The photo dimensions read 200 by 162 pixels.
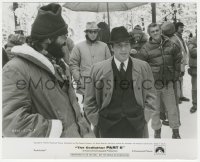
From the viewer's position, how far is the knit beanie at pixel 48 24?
3.38 meters

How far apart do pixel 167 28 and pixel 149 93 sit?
55cm

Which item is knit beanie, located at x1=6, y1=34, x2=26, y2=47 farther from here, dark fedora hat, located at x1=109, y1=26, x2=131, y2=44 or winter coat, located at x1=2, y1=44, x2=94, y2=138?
dark fedora hat, located at x1=109, y1=26, x2=131, y2=44

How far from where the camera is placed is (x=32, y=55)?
3.35m

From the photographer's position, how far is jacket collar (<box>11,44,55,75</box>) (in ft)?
11.0

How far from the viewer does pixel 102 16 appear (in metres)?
3.53

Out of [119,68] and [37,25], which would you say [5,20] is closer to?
[37,25]

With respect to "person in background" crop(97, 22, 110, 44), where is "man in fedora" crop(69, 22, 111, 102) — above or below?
below

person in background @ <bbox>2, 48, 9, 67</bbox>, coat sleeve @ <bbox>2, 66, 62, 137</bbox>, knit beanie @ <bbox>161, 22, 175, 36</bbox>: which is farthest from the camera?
knit beanie @ <bbox>161, 22, 175, 36</bbox>

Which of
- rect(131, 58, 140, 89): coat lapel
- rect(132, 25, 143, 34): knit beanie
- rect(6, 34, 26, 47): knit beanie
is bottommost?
rect(131, 58, 140, 89): coat lapel

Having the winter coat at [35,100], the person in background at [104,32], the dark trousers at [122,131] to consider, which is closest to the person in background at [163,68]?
the dark trousers at [122,131]

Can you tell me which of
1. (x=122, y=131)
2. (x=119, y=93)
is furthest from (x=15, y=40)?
(x=122, y=131)

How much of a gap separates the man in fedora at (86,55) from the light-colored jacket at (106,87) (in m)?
0.05

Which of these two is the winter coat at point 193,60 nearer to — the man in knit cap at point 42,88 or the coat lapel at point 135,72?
the coat lapel at point 135,72

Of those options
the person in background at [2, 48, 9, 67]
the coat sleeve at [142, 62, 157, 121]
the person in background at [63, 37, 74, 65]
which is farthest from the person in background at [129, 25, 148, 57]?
the person in background at [2, 48, 9, 67]
